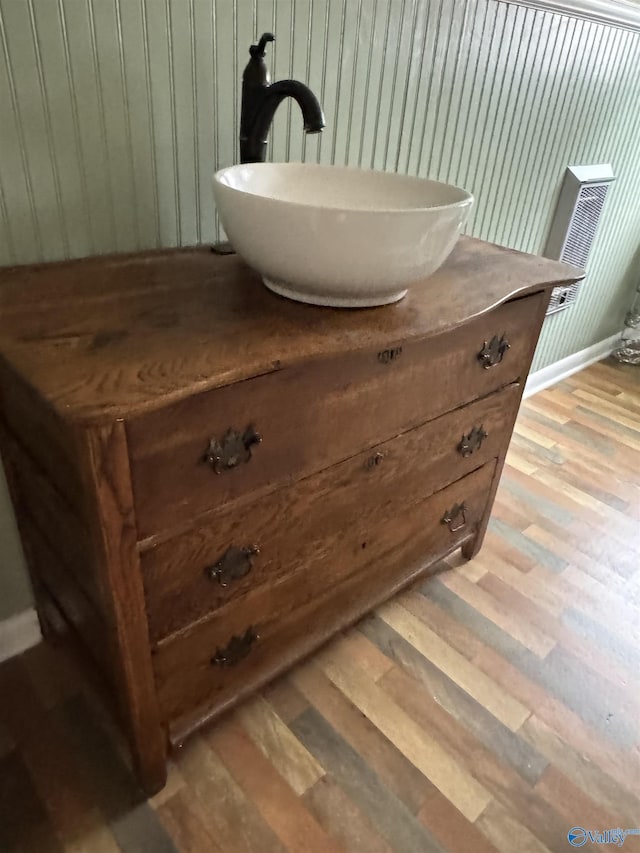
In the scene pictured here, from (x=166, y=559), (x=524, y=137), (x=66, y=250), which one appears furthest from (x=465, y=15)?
(x=166, y=559)

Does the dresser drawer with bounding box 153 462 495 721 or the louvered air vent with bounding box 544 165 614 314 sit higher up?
the louvered air vent with bounding box 544 165 614 314

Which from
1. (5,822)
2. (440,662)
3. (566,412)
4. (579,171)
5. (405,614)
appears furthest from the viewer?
(566,412)

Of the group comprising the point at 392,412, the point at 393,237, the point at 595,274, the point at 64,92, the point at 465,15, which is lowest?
the point at 595,274

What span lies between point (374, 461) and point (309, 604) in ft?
1.04

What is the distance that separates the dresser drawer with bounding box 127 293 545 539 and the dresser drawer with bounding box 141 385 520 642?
0.12 feet

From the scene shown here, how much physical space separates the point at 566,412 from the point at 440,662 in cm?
141

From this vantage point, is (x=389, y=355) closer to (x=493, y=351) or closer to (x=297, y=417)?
(x=297, y=417)

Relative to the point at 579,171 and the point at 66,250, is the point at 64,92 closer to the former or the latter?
the point at 66,250

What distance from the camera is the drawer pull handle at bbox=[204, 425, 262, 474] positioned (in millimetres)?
801

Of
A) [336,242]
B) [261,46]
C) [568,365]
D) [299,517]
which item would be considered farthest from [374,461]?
[568,365]

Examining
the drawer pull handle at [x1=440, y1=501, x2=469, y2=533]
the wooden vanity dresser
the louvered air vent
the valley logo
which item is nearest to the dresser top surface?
the wooden vanity dresser

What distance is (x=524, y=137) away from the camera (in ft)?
5.79

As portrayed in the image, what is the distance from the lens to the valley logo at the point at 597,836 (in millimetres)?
1059

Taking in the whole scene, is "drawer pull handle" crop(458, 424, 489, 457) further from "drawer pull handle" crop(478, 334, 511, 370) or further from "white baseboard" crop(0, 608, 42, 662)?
"white baseboard" crop(0, 608, 42, 662)
